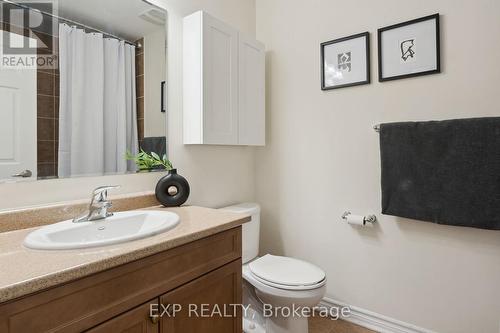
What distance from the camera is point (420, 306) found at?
1.62 meters

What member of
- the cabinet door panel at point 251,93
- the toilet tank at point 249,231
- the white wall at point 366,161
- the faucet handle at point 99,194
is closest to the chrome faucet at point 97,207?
the faucet handle at point 99,194

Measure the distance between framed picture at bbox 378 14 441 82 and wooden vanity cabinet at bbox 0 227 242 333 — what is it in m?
1.29

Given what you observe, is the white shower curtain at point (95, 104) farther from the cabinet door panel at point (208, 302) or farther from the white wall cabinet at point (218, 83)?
the cabinet door panel at point (208, 302)

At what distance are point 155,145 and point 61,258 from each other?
0.88m

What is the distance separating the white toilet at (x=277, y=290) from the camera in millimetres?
1426

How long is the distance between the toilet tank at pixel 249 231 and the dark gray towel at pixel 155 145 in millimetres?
564

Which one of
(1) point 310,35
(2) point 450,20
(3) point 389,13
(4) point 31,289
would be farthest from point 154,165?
(2) point 450,20

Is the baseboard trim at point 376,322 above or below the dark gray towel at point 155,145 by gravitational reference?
below

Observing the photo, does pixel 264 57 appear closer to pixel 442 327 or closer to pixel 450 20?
pixel 450 20

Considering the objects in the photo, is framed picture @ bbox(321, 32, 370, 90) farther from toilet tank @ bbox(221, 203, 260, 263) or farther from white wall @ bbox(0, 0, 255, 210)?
toilet tank @ bbox(221, 203, 260, 263)

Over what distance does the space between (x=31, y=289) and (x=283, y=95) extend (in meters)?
1.84

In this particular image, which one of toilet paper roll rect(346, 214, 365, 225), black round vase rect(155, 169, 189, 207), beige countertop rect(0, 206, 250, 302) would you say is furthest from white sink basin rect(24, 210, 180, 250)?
toilet paper roll rect(346, 214, 365, 225)

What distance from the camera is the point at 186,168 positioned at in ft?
5.65

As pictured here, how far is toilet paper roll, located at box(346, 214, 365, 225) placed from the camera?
1.74 m
